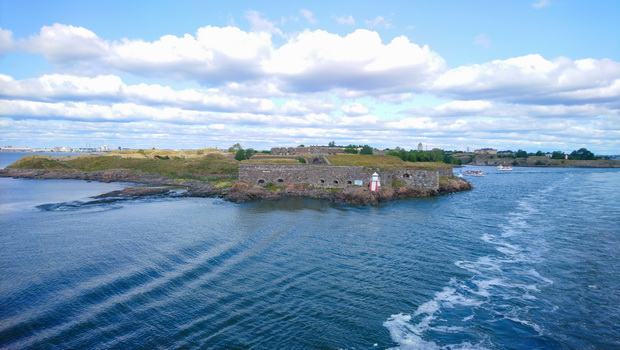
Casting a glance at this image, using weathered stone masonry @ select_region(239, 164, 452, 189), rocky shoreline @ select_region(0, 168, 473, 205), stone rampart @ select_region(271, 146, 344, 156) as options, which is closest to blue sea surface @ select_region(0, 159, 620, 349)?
rocky shoreline @ select_region(0, 168, 473, 205)

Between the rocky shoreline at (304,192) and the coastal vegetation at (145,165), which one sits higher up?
the coastal vegetation at (145,165)

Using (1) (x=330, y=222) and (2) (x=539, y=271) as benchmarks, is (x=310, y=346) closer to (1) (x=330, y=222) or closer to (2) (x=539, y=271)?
(2) (x=539, y=271)

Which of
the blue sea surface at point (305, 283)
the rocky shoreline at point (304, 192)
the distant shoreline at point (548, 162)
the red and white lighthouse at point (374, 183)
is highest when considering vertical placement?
the distant shoreline at point (548, 162)

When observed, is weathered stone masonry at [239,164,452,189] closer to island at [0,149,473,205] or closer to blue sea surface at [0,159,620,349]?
island at [0,149,473,205]

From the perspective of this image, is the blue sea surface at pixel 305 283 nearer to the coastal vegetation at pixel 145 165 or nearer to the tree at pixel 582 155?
the coastal vegetation at pixel 145 165

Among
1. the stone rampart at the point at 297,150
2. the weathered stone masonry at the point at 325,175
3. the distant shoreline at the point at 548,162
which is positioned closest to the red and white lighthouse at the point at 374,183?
the weathered stone masonry at the point at 325,175

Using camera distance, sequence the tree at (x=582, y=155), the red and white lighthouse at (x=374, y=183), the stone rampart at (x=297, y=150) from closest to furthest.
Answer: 1. the red and white lighthouse at (x=374, y=183)
2. the stone rampart at (x=297, y=150)
3. the tree at (x=582, y=155)
